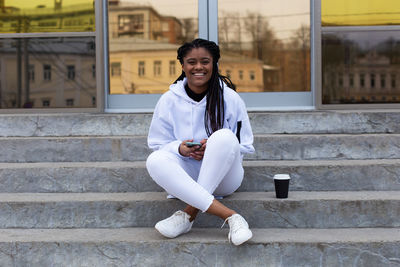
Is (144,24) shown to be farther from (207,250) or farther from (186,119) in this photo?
(207,250)

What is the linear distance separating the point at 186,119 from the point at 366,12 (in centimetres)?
272

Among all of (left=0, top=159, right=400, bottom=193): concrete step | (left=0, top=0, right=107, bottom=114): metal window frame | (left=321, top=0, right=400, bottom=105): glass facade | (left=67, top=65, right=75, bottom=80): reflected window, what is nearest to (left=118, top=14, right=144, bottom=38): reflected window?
(left=0, top=0, right=107, bottom=114): metal window frame

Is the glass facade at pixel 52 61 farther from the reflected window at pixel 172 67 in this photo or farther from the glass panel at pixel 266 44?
the glass panel at pixel 266 44

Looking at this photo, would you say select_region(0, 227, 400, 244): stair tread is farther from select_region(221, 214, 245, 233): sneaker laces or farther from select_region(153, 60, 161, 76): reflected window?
select_region(153, 60, 161, 76): reflected window

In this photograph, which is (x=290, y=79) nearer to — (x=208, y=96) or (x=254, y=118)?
(x=254, y=118)

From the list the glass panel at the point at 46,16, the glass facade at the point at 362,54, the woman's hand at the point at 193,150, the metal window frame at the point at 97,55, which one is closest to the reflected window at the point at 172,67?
the metal window frame at the point at 97,55

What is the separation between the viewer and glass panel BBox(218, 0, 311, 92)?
16.9 feet

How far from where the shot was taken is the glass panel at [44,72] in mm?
5039

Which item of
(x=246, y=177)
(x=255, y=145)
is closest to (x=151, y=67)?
(x=255, y=145)

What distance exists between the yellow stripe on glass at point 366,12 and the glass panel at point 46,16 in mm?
2326

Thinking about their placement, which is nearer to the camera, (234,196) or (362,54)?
(234,196)

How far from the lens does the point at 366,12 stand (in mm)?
4945

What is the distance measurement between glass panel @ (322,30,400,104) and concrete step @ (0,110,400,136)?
0.82 metres

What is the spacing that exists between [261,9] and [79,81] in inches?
78.1
